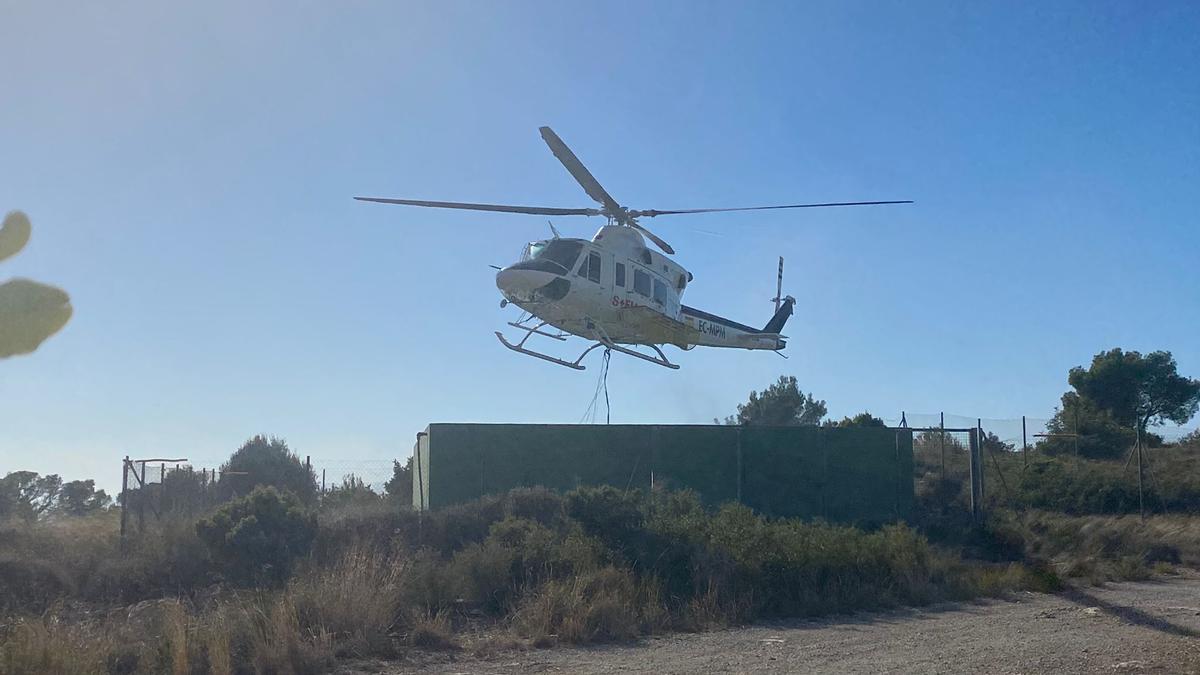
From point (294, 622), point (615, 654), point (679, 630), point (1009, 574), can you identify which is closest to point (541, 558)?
point (679, 630)

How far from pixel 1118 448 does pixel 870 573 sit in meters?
24.3

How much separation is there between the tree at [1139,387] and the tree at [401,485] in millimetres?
34506

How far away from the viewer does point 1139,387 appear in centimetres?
5109

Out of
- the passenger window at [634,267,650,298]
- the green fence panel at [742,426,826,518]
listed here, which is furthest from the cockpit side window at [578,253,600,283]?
the green fence panel at [742,426,826,518]

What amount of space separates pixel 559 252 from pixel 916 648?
11.7 meters

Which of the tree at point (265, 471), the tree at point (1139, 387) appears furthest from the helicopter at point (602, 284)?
the tree at point (1139, 387)

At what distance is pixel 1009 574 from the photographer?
18.7 m

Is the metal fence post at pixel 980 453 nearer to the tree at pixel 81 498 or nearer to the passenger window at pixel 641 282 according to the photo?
the passenger window at pixel 641 282

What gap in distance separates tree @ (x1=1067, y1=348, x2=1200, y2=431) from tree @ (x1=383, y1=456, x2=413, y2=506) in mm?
34506

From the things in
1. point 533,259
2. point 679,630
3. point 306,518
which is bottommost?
point 679,630

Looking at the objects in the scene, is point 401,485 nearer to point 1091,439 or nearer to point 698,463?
point 698,463

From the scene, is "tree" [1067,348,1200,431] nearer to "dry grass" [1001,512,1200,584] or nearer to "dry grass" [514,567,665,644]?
"dry grass" [1001,512,1200,584]

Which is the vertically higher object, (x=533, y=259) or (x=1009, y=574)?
(x=533, y=259)

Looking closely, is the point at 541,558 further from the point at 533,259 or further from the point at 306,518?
the point at 533,259
